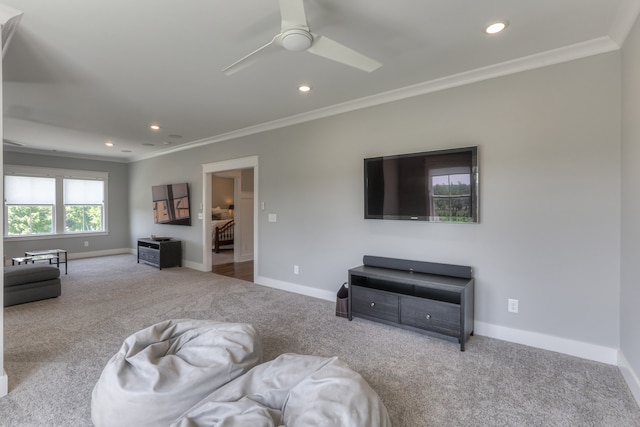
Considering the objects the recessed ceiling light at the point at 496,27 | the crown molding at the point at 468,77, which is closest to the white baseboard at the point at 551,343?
the crown molding at the point at 468,77

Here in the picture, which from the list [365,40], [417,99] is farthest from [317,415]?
[417,99]

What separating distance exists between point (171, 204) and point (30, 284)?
294 centimetres

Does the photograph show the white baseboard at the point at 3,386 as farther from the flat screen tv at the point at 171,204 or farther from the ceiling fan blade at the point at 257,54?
the flat screen tv at the point at 171,204

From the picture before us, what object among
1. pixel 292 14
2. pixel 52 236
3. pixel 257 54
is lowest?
pixel 52 236

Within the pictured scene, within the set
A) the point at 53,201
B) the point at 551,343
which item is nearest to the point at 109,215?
the point at 53,201

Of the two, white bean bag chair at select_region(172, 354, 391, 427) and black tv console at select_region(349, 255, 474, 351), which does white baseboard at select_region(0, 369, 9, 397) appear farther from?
black tv console at select_region(349, 255, 474, 351)

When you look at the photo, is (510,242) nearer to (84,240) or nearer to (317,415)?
(317,415)

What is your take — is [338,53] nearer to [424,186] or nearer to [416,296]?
[424,186]

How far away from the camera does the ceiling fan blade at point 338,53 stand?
190 centimetres

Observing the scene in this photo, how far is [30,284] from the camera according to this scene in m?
4.10

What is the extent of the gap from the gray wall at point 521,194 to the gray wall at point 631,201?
4.7 inches

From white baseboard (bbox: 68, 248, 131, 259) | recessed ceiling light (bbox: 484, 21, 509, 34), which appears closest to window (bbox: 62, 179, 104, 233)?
white baseboard (bbox: 68, 248, 131, 259)

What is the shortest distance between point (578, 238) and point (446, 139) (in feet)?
4.81

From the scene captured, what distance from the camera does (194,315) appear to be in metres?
3.66
